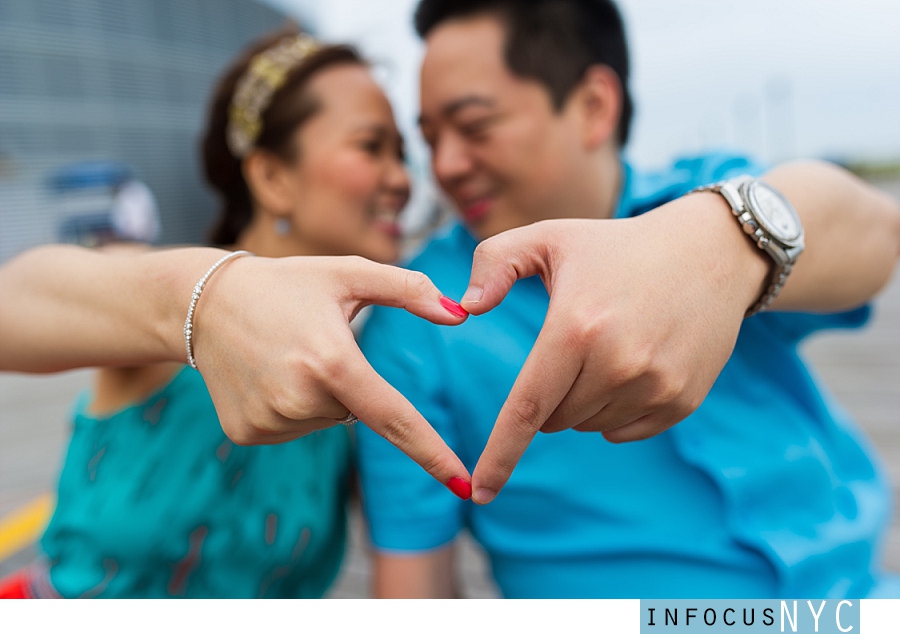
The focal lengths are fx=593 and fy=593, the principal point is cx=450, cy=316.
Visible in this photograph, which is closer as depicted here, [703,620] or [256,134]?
[703,620]

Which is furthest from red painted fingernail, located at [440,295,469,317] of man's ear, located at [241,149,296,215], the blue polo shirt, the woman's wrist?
man's ear, located at [241,149,296,215]

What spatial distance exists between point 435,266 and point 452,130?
0.27 metres

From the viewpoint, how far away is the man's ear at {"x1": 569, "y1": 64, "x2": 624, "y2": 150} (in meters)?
1.25

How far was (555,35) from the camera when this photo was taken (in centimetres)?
123

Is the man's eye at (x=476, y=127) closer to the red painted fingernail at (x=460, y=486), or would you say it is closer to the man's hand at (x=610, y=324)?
the man's hand at (x=610, y=324)

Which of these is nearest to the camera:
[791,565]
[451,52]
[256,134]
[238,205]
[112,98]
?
[791,565]

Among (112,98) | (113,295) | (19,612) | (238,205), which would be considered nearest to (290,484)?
(19,612)

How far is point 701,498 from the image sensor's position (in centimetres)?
103

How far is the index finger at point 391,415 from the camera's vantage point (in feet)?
1.68

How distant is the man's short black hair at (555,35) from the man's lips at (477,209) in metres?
0.24

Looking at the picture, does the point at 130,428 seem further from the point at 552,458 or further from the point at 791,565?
the point at 791,565

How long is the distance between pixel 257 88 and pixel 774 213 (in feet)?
3.87

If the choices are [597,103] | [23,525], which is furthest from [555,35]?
[23,525]

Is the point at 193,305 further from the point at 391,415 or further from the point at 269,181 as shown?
the point at 269,181
